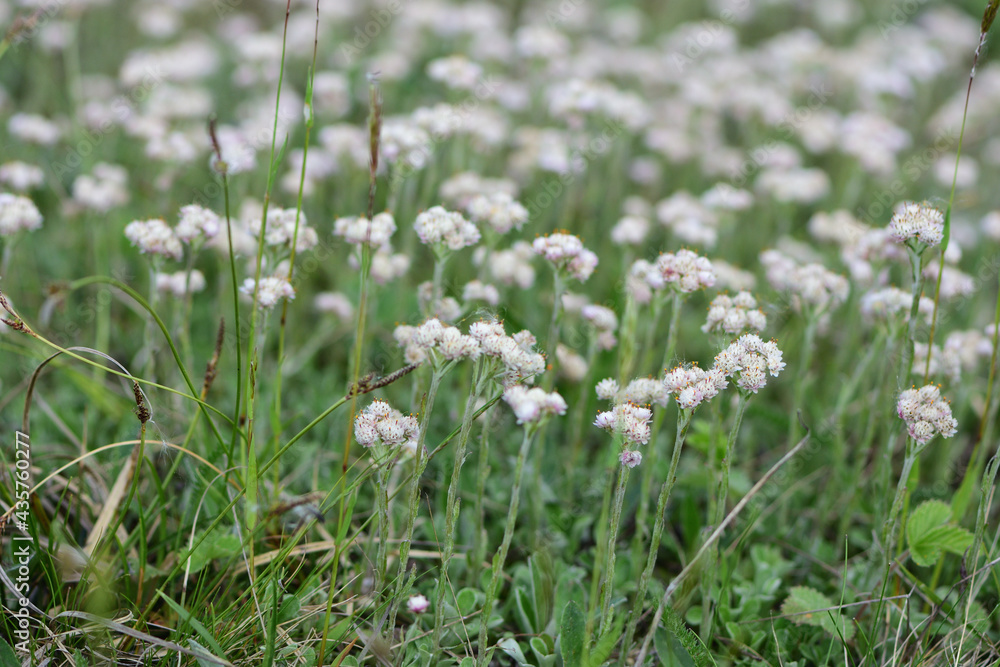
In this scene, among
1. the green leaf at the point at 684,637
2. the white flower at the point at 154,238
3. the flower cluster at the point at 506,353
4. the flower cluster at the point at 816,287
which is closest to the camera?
the flower cluster at the point at 506,353

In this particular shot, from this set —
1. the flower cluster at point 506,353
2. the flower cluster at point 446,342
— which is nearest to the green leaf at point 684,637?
the flower cluster at point 506,353

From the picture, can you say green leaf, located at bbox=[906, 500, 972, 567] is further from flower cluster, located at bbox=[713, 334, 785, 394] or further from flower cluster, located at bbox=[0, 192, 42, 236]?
flower cluster, located at bbox=[0, 192, 42, 236]

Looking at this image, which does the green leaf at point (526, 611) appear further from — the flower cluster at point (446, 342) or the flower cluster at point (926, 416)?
the flower cluster at point (926, 416)

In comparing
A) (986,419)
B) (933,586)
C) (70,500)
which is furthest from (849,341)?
(70,500)

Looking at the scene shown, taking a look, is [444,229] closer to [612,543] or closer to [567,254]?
[567,254]

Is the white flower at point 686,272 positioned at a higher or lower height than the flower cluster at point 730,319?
higher

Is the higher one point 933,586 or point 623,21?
point 623,21

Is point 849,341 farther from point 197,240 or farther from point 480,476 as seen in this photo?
point 197,240
